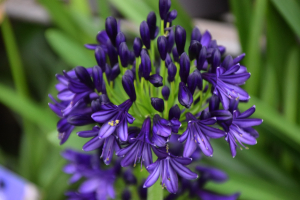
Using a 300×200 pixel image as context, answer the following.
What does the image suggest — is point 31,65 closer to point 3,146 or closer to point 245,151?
point 3,146

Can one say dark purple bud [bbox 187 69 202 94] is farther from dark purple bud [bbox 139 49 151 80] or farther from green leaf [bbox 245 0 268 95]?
green leaf [bbox 245 0 268 95]

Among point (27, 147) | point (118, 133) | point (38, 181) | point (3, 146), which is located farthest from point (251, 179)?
point (3, 146)

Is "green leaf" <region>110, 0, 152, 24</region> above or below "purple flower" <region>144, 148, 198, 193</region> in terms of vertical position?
above

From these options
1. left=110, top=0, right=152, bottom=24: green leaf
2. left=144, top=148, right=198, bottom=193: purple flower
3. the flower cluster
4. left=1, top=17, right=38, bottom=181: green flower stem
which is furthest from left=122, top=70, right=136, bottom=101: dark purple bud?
left=1, top=17, right=38, bottom=181: green flower stem

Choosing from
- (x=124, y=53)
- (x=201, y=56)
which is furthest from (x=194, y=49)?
(x=124, y=53)

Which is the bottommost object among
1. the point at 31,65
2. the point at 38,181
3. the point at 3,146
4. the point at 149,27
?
the point at 3,146

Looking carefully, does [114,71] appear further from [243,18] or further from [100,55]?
[243,18]
